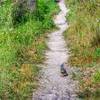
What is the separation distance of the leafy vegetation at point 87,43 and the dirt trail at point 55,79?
33 centimetres

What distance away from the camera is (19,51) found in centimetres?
1354

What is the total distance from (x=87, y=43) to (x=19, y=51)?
9.09ft

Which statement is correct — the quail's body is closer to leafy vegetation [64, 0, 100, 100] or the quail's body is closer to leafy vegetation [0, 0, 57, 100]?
leafy vegetation [64, 0, 100, 100]

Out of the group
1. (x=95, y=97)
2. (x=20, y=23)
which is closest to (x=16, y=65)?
(x=95, y=97)

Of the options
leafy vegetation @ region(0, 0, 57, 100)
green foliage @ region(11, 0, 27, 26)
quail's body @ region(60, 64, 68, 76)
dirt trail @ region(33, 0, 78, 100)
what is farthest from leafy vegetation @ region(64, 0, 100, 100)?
green foliage @ region(11, 0, 27, 26)

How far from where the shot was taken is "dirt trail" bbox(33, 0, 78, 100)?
10711 millimetres

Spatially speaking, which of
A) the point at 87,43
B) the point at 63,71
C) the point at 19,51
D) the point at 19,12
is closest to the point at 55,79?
the point at 63,71

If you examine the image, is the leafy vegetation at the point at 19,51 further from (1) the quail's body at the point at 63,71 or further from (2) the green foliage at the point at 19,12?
(1) the quail's body at the point at 63,71

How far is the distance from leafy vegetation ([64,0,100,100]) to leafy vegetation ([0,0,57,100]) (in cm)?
128

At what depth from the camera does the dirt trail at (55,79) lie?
35.1ft

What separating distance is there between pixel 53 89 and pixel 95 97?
1.19 m

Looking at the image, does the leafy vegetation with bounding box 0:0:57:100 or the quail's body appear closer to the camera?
the leafy vegetation with bounding box 0:0:57:100

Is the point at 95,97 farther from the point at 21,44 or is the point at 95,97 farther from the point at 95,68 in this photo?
the point at 21,44

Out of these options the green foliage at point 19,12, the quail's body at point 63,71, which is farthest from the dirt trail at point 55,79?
the green foliage at point 19,12
